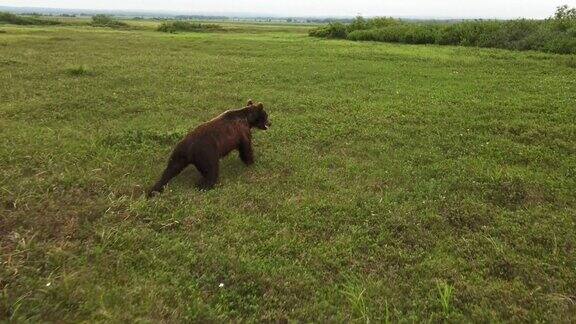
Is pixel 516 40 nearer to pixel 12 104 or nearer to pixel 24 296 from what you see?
pixel 12 104

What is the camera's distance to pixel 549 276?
511 centimetres

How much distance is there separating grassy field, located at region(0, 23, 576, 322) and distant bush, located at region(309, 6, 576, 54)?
992 cm

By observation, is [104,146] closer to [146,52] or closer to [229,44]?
[146,52]

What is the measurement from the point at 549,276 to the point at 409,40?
25259 millimetres

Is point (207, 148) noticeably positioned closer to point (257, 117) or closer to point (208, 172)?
point (208, 172)

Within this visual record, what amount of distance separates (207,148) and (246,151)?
1038 millimetres

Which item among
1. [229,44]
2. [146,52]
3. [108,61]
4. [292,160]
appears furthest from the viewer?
[229,44]

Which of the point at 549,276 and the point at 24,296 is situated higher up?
the point at 24,296

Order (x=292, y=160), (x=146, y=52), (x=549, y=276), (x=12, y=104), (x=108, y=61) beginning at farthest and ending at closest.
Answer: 1. (x=146, y=52)
2. (x=108, y=61)
3. (x=12, y=104)
4. (x=292, y=160)
5. (x=549, y=276)

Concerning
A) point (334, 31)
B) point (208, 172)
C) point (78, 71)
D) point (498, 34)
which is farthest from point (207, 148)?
point (334, 31)

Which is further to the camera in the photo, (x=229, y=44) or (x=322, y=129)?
(x=229, y=44)

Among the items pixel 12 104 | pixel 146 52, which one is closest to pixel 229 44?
pixel 146 52

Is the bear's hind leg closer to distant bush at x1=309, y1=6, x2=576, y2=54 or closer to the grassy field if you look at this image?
the grassy field

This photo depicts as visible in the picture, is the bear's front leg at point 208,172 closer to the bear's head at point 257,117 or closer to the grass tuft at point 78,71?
the bear's head at point 257,117
